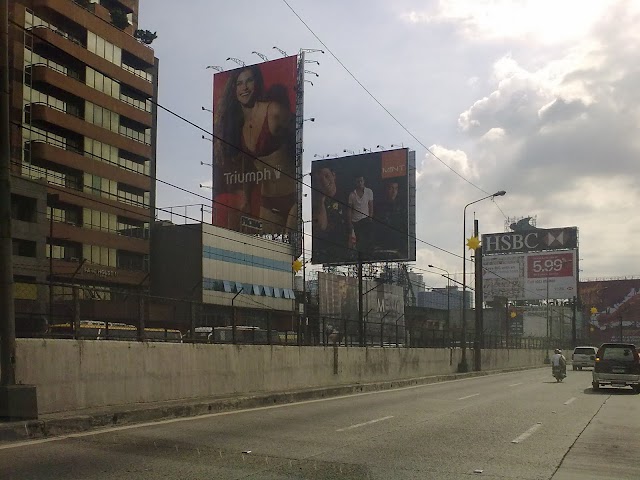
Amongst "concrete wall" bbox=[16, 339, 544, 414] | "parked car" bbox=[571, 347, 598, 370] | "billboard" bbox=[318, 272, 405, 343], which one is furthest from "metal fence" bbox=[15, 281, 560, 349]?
"billboard" bbox=[318, 272, 405, 343]

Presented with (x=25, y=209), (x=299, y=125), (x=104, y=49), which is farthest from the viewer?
(x=299, y=125)

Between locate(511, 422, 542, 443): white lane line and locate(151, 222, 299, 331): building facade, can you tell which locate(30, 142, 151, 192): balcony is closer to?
locate(151, 222, 299, 331): building facade

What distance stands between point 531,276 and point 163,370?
94.5 metres

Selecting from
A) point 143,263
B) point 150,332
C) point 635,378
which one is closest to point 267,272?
point 143,263

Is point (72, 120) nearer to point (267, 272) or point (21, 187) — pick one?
point (21, 187)

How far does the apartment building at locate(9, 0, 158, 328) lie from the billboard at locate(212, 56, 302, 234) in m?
9.87

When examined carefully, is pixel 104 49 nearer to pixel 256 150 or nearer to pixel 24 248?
pixel 256 150

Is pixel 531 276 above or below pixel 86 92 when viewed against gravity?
below

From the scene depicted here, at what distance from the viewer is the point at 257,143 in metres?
83.7

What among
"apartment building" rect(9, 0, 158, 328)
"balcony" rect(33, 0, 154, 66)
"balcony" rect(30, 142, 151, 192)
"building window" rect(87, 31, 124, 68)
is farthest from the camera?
"building window" rect(87, 31, 124, 68)

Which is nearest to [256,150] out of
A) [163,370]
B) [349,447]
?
[163,370]

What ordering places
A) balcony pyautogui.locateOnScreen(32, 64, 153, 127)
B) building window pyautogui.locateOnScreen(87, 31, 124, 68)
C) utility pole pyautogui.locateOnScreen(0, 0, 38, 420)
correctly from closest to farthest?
utility pole pyautogui.locateOnScreen(0, 0, 38, 420) < balcony pyautogui.locateOnScreen(32, 64, 153, 127) < building window pyautogui.locateOnScreen(87, 31, 124, 68)

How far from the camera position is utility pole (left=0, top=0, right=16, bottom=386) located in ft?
37.9

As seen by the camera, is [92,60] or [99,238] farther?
[99,238]
